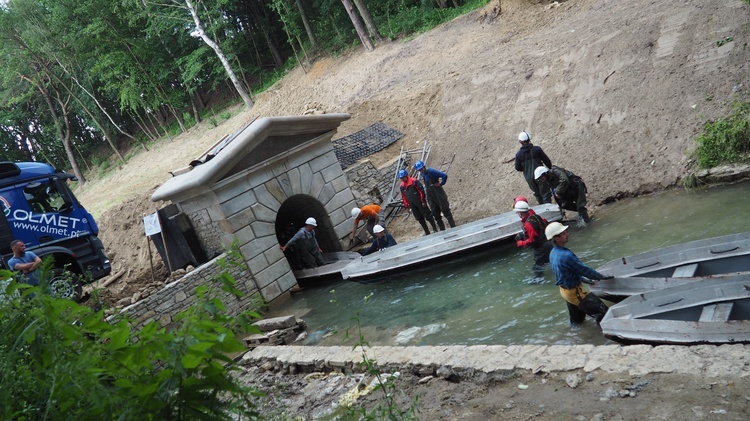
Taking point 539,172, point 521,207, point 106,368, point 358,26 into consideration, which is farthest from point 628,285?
point 358,26

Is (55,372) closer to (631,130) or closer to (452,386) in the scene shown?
(452,386)

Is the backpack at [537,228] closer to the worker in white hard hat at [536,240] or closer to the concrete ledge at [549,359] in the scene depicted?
the worker in white hard hat at [536,240]

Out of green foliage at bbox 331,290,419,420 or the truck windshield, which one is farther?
the truck windshield

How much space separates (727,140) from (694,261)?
483cm

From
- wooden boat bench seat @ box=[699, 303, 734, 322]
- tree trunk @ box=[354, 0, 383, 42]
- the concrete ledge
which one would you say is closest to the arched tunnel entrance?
the concrete ledge

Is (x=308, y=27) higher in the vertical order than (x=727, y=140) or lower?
higher

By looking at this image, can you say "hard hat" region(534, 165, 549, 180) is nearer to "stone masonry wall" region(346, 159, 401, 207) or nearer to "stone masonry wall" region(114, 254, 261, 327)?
"stone masonry wall" region(346, 159, 401, 207)

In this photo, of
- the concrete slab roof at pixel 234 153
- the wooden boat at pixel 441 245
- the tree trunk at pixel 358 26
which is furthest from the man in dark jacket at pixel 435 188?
the tree trunk at pixel 358 26

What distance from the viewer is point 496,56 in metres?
18.1

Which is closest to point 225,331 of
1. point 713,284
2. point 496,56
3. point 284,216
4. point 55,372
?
point 55,372

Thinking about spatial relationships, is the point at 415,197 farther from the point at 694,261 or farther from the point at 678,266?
the point at 694,261

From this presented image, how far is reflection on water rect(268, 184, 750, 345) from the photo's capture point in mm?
7711

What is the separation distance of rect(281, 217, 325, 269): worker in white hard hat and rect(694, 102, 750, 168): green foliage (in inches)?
315

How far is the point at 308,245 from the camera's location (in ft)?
44.0
